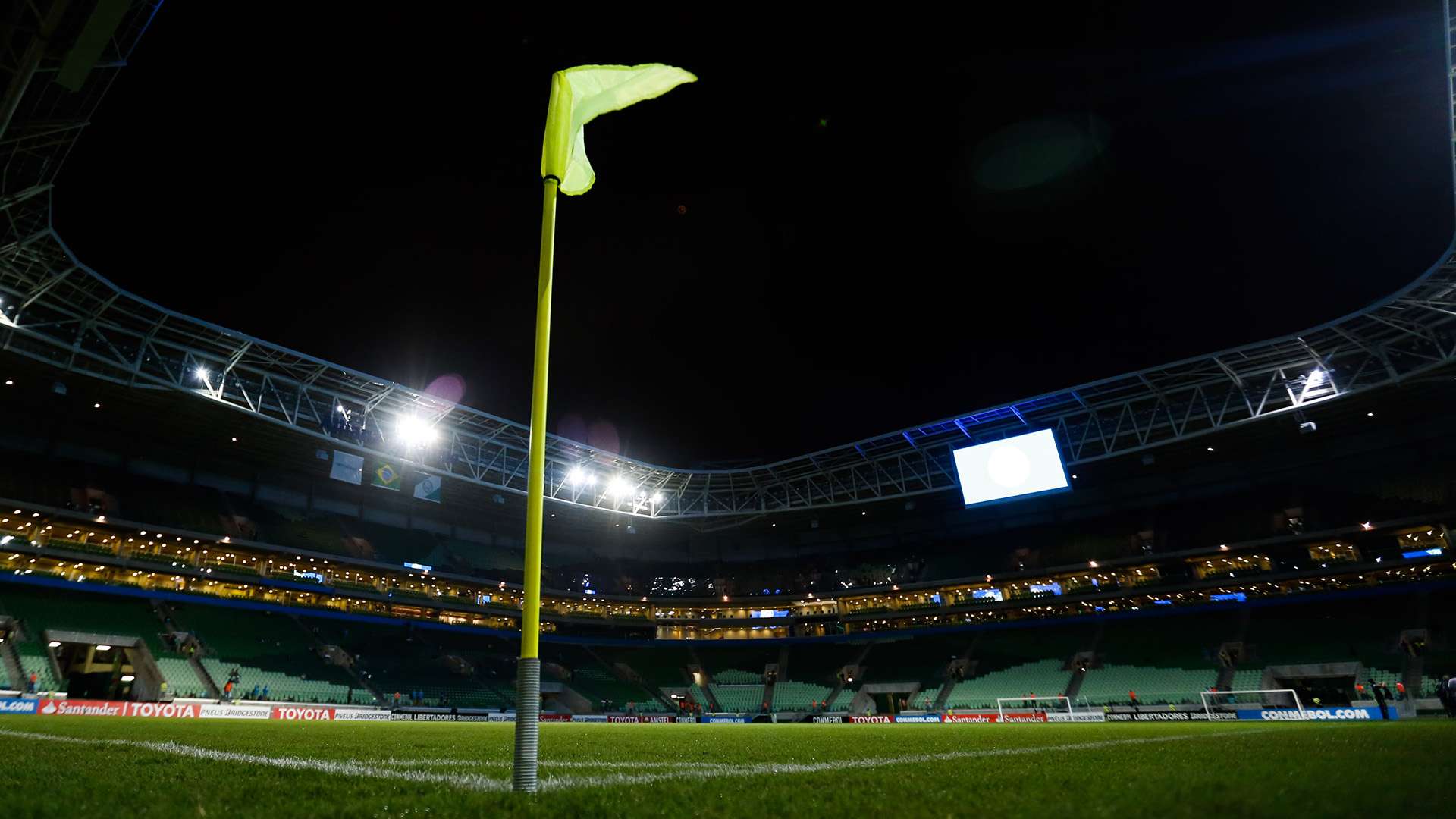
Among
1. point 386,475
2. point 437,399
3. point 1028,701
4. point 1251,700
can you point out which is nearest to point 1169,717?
point 1251,700

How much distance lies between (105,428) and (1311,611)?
61462 mm

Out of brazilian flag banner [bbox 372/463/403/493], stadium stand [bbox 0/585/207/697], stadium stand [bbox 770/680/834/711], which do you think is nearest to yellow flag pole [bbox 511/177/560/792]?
brazilian flag banner [bbox 372/463/403/493]

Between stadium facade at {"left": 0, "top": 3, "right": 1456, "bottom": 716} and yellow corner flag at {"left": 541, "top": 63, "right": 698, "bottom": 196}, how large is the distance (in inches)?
711

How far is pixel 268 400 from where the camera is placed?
29.8 metres

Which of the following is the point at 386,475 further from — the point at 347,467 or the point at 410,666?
the point at 410,666

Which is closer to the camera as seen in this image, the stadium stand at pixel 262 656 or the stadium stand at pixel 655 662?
the stadium stand at pixel 262 656

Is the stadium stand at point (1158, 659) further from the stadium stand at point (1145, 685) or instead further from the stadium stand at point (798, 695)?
the stadium stand at point (798, 695)

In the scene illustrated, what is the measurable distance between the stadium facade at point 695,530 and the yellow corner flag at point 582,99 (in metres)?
18.1

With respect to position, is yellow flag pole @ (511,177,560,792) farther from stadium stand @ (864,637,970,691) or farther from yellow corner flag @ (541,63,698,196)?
stadium stand @ (864,637,970,691)

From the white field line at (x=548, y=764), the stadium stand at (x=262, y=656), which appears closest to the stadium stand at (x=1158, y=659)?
the white field line at (x=548, y=764)

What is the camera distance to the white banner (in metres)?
32.4

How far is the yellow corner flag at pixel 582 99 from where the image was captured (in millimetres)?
5277

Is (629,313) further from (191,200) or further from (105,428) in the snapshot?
(105,428)

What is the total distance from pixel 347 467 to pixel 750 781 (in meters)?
33.7
